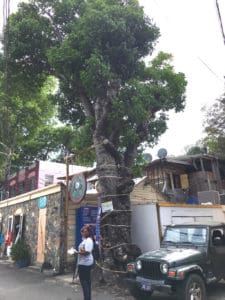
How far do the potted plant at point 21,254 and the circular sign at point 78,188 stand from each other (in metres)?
4.73

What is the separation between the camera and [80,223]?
12586 millimetres

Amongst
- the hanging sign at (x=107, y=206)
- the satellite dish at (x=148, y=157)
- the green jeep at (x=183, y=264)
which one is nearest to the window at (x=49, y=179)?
the satellite dish at (x=148, y=157)

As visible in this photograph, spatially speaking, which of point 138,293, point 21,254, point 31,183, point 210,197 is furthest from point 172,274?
point 31,183

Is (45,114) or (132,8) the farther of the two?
(45,114)

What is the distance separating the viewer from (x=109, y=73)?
10570mm

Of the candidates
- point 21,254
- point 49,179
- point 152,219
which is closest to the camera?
point 152,219

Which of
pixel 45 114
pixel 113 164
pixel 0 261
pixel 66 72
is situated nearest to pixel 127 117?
pixel 113 164

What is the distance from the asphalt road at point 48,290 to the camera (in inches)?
306

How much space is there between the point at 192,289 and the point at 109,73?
737 cm

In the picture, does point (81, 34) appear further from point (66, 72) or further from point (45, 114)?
point (45, 114)

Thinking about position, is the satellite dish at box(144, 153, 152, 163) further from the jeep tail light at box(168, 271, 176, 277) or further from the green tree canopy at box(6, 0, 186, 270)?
the jeep tail light at box(168, 271, 176, 277)

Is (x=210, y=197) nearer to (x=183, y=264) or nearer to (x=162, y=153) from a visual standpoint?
(x=162, y=153)

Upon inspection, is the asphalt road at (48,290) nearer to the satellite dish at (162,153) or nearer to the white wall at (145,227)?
the white wall at (145,227)

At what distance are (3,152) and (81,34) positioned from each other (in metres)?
15.9
